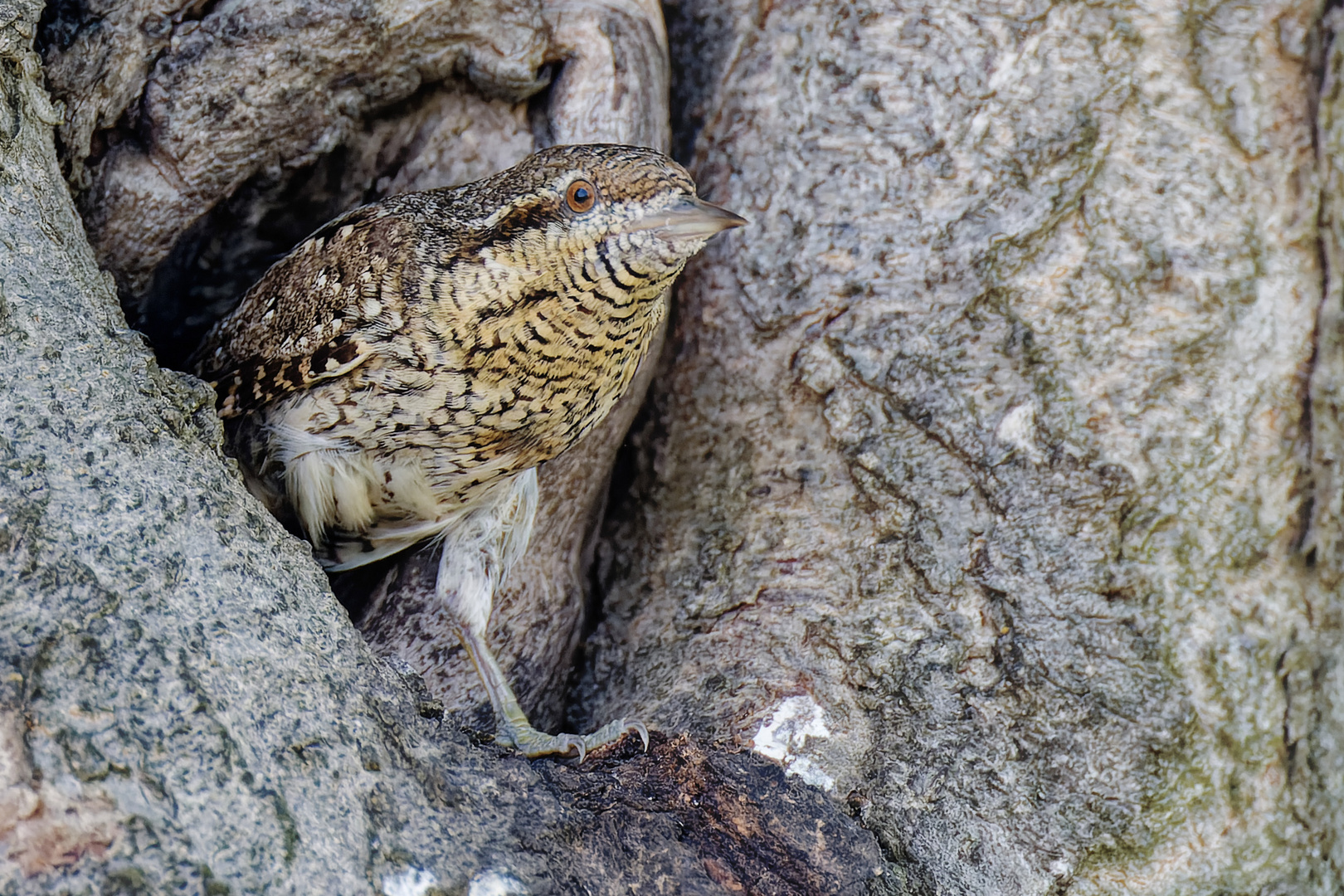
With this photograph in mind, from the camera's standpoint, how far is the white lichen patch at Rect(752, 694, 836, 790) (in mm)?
2506

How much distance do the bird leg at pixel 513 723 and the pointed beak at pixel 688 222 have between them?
1297 millimetres

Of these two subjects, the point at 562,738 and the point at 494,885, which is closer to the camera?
the point at 494,885

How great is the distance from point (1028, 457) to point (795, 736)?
3.40ft

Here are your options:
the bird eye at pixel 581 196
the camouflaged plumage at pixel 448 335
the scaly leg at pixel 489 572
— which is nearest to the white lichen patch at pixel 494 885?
the scaly leg at pixel 489 572

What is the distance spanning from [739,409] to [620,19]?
1313 mm

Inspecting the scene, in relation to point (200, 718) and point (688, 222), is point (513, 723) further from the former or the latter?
point (688, 222)

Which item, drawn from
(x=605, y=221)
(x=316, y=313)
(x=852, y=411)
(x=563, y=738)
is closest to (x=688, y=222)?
(x=605, y=221)

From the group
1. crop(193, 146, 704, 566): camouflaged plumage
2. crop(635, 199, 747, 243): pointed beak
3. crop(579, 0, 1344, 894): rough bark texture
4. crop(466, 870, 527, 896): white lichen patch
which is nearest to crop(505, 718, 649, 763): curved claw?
crop(579, 0, 1344, 894): rough bark texture

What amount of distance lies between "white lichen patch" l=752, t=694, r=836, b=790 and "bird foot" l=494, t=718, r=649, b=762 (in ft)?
1.03

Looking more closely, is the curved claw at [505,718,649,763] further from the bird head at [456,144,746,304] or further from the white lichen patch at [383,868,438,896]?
the bird head at [456,144,746,304]

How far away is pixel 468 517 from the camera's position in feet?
10.4

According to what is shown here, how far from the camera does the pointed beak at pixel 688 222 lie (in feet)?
7.88

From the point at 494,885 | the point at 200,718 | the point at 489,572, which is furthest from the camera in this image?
the point at 489,572

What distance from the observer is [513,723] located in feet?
9.75
